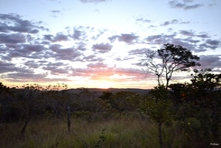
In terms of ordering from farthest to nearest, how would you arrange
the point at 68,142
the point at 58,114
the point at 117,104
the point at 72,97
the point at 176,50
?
the point at 176,50, the point at 117,104, the point at 72,97, the point at 58,114, the point at 68,142

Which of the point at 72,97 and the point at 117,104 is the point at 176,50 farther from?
the point at 72,97

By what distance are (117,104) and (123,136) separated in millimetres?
10840

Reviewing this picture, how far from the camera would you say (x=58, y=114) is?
14586 millimetres

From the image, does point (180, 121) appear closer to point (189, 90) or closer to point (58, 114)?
point (189, 90)

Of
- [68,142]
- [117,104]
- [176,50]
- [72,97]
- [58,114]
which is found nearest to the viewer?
[68,142]

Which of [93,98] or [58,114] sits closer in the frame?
[58,114]

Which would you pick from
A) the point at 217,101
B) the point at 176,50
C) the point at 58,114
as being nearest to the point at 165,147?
the point at 217,101

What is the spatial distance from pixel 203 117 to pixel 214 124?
0.34 metres

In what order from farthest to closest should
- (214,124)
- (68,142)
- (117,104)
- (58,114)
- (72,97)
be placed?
1. (117,104)
2. (72,97)
3. (58,114)
4. (68,142)
5. (214,124)

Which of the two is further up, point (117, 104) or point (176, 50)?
point (176, 50)

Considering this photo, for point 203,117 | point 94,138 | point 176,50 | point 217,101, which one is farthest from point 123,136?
point 176,50

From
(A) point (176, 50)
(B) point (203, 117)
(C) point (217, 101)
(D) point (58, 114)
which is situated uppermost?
(A) point (176, 50)

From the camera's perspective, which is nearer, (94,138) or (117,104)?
(94,138)

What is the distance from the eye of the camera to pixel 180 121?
7035 millimetres
